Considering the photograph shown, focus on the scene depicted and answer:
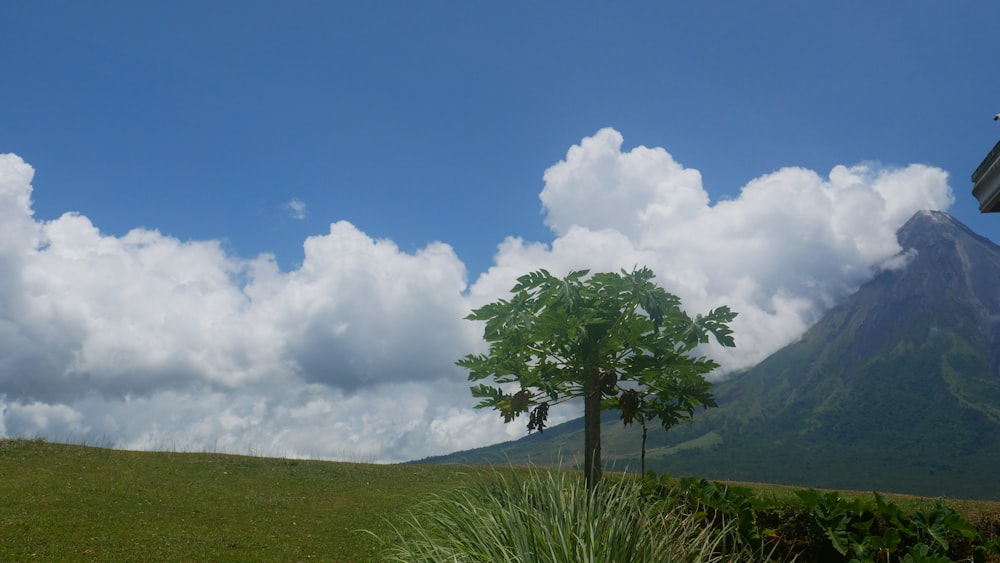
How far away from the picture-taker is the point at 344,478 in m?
27.8

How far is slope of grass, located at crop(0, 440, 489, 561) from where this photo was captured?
16.4 m

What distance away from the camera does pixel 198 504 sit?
21.5 metres

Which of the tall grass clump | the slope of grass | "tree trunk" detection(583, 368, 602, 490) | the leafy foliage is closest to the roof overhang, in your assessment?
the leafy foliage

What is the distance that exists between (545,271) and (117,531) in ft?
43.9

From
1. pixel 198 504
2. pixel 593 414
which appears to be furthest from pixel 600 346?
pixel 198 504

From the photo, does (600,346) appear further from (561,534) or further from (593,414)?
(561,534)

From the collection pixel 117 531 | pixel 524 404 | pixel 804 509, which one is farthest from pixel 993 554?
pixel 117 531

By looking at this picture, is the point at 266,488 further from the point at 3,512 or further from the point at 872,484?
the point at 872,484

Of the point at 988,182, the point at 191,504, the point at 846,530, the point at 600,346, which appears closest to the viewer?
the point at 846,530

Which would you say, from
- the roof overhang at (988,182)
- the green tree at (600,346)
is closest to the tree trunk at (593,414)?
the green tree at (600,346)

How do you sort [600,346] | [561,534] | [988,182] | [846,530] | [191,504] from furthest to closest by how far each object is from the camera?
[191,504] < [600,346] < [988,182] < [846,530] < [561,534]

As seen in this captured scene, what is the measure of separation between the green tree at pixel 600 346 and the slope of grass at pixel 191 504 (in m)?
2.42

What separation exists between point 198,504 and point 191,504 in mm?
203

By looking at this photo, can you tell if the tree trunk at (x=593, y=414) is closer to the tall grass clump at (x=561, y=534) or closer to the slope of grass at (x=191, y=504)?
the slope of grass at (x=191, y=504)
